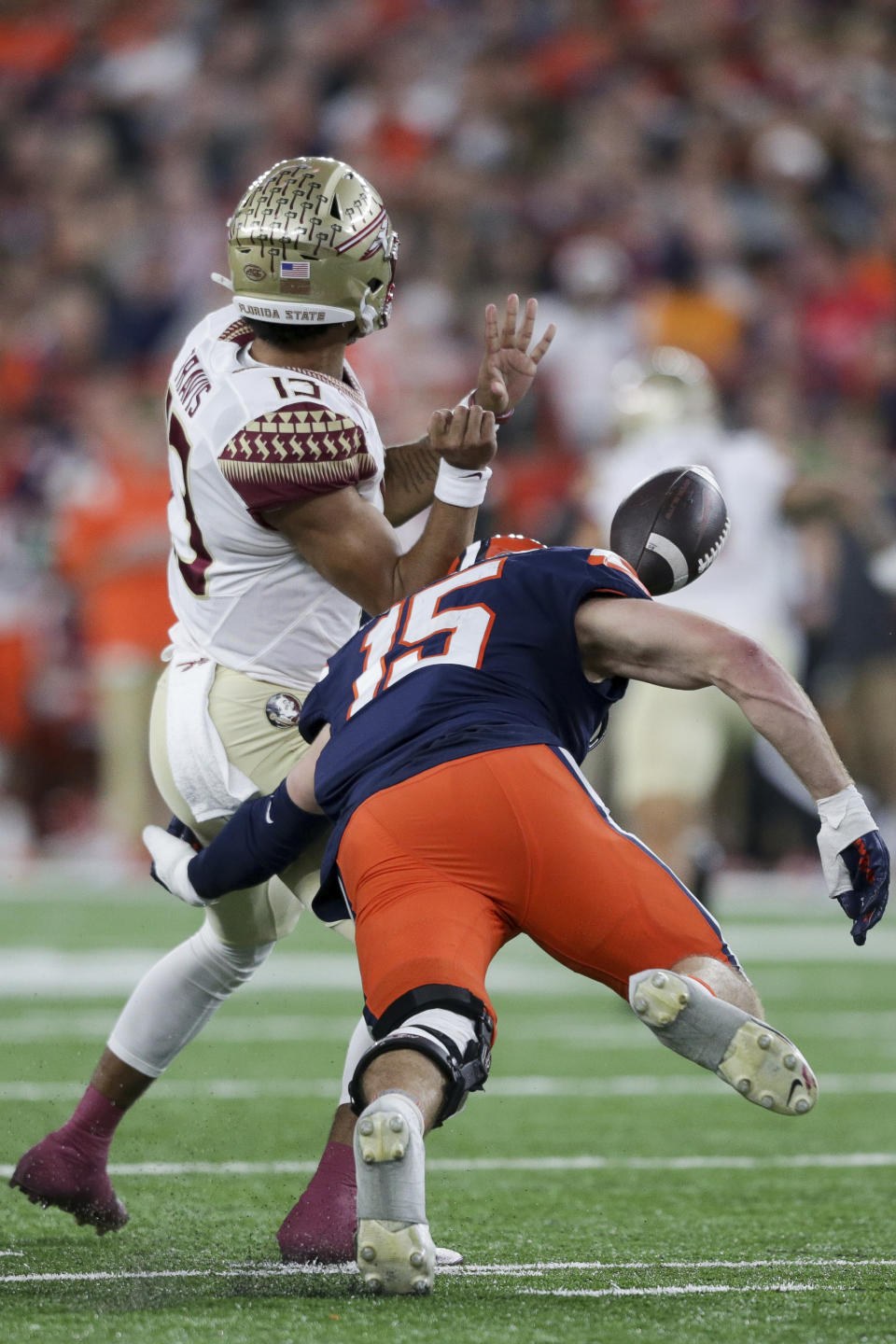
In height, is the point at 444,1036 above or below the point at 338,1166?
above

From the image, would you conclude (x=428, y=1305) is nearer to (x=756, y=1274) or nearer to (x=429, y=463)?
(x=756, y=1274)

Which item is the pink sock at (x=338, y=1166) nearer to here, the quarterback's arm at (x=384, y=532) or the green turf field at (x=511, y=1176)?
the green turf field at (x=511, y=1176)

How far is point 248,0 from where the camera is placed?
44.3 ft

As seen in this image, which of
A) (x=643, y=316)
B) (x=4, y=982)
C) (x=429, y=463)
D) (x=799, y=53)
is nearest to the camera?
(x=429, y=463)

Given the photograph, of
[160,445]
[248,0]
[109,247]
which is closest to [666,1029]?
[160,445]

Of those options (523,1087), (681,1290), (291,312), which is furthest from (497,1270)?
(523,1087)

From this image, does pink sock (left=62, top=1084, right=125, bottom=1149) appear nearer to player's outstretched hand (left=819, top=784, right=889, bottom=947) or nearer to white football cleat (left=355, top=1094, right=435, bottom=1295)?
white football cleat (left=355, top=1094, right=435, bottom=1295)

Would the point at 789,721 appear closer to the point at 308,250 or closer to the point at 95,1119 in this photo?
the point at 308,250

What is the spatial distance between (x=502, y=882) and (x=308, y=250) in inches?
46.1

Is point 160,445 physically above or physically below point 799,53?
below

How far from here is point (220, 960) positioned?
11.7 ft

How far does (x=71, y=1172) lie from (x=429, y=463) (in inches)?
54.9

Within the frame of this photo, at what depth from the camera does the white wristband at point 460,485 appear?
338 cm

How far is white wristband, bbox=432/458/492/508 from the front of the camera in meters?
3.38
